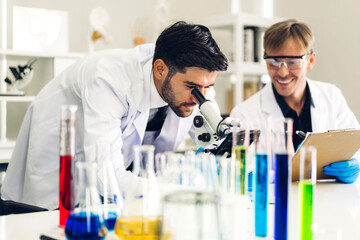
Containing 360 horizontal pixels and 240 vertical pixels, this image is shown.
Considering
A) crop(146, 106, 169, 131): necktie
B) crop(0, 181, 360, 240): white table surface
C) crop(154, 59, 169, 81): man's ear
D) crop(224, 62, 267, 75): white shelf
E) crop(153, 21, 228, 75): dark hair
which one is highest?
crop(224, 62, 267, 75): white shelf

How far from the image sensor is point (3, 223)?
46.5 inches

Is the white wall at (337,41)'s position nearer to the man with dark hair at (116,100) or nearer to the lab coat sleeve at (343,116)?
the lab coat sleeve at (343,116)

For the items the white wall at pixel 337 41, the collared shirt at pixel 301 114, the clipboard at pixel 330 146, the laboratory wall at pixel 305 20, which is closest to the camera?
the clipboard at pixel 330 146

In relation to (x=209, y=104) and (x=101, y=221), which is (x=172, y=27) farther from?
(x=101, y=221)

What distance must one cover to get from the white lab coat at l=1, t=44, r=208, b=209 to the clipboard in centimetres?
57

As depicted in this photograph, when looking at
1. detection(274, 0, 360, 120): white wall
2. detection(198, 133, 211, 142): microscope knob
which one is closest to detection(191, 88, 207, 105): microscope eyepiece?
detection(198, 133, 211, 142): microscope knob

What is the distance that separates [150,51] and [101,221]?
1.22 metres

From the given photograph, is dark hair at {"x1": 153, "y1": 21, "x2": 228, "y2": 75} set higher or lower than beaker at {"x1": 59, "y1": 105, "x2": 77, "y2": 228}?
higher

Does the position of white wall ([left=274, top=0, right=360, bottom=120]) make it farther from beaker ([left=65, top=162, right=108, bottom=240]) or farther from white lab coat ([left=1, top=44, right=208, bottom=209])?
beaker ([left=65, top=162, right=108, bottom=240])

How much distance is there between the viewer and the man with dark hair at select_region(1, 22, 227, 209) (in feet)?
5.88

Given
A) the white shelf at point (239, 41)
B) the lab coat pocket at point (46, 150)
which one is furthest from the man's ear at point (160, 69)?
the white shelf at point (239, 41)

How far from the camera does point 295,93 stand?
260 centimetres

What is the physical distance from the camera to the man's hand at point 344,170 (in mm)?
1886

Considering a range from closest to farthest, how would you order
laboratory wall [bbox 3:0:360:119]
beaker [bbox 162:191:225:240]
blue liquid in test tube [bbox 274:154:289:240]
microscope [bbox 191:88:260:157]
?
1. beaker [bbox 162:191:225:240]
2. blue liquid in test tube [bbox 274:154:289:240]
3. microscope [bbox 191:88:260:157]
4. laboratory wall [bbox 3:0:360:119]
